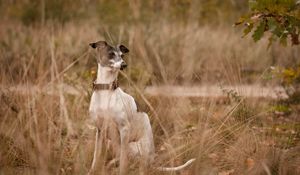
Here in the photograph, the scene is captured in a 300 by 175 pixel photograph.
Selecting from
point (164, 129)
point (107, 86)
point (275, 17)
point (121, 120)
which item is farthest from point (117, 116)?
point (275, 17)

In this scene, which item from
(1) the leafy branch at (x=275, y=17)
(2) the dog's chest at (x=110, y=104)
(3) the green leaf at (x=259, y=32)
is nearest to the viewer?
(1) the leafy branch at (x=275, y=17)

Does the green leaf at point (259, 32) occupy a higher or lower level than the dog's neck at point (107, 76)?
higher

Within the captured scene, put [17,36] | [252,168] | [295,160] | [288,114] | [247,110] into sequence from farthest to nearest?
[17,36], [288,114], [247,110], [295,160], [252,168]

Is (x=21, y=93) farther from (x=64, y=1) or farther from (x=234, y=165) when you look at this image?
(x=64, y=1)

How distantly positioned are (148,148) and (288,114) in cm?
289

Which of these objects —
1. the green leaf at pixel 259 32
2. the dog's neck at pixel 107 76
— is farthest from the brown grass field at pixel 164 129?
the green leaf at pixel 259 32

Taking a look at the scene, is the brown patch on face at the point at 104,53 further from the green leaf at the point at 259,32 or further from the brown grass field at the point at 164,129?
the green leaf at the point at 259,32

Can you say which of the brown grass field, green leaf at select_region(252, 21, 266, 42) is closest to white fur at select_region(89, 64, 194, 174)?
the brown grass field

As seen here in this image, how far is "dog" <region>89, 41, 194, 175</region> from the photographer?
417cm

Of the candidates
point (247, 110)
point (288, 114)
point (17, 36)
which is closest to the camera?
point (247, 110)

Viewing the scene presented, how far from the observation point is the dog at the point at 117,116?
417cm

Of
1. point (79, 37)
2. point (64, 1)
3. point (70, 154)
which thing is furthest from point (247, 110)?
point (64, 1)

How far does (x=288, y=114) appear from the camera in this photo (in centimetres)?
665

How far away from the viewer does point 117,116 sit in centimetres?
418
